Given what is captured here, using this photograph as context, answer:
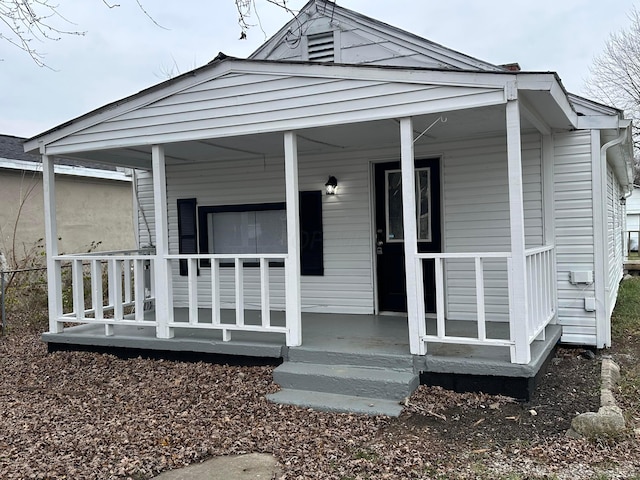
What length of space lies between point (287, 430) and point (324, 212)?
10.8ft

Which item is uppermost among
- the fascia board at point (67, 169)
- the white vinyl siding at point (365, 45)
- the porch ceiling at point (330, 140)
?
the white vinyl siding at point (365, 45)

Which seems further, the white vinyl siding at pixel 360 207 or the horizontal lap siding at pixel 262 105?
the white vinyl siding at pixel 360 207

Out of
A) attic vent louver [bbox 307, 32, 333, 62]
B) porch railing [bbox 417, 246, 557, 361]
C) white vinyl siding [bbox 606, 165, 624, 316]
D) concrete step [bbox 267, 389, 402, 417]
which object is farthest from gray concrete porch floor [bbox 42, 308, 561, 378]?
attic vent louver [bbox 307, 32, 333, 62]

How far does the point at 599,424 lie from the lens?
3.31 metres

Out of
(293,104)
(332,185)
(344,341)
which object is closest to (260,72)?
(293,104)

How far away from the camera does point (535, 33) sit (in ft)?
68.7

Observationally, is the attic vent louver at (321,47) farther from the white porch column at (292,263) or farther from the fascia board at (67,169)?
the fascia board at (67,169)

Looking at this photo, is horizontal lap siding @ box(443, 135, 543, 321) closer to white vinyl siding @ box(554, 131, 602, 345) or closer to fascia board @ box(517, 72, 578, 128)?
white vinyl siding @ box(554, 131, 602, 345)

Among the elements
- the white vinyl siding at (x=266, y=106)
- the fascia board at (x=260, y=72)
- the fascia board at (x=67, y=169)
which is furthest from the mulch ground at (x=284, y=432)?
the fascia board at (x=67, y=169)

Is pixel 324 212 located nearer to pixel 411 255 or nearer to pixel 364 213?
pixel 364 213

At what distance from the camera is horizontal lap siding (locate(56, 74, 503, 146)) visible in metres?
4.25

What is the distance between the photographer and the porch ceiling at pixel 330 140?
15.5ft

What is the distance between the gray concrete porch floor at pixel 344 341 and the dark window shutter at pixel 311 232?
59 centimetres

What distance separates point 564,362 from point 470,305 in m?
1.10
